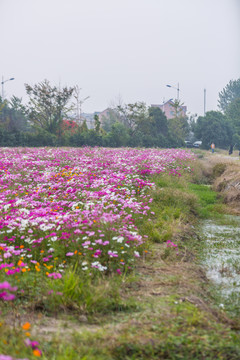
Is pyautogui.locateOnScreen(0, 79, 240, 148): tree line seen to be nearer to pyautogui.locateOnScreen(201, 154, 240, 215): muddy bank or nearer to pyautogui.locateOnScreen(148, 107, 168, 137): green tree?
pyautogui.locateOnScreen(148, 107, 168, 137): green tree

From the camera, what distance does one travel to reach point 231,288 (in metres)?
4.23

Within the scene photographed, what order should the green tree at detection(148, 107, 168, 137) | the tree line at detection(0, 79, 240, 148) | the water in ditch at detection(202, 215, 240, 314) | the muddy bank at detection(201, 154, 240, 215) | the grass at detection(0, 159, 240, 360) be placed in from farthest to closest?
the green tree at detection(148, 107, 168, 137), the tree line at detection(0, 79, 240, 148), the muddy bank at detection(201, 154, 240, 215), the water in ditch at detection(202, 215, 240, 314), the grass at detection(0, 159, 240, 360)

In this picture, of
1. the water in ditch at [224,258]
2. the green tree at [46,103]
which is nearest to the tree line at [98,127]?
the green tree at [46,103]

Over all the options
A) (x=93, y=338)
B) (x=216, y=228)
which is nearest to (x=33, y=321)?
(x=93, y=338)

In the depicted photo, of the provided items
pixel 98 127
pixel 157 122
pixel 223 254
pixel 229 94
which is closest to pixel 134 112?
pixel 157 122

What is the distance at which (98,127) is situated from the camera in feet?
115

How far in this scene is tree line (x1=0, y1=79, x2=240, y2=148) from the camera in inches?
1193

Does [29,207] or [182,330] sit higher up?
[29,207]

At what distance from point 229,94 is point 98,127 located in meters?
64.4

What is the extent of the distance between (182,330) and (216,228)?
4554 millimetres

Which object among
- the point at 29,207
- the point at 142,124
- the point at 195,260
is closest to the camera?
the point at 195,260

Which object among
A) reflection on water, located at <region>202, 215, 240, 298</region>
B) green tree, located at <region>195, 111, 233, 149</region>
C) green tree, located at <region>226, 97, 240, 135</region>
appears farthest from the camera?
green tree, located at <region>226, 97, 240, 135</region>

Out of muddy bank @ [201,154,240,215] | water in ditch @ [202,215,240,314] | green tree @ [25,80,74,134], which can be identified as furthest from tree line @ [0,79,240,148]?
water in ditch @ [202,215,240,314]

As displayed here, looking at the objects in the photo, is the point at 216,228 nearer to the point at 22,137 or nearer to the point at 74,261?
the point at 74,261
